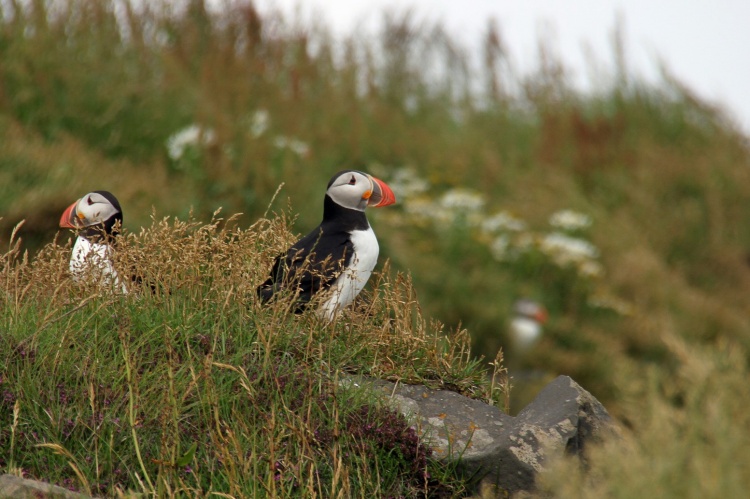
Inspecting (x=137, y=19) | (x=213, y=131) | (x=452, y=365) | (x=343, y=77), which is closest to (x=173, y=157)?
(x=213, y=131)

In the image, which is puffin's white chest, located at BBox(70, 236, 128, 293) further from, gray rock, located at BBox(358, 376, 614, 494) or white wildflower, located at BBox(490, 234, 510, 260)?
white wildflower, located at BBox(490, 234, 510, 260)

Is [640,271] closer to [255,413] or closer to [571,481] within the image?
[255,413]

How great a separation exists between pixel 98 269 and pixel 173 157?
5110mm

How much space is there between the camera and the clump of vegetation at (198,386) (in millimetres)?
3406

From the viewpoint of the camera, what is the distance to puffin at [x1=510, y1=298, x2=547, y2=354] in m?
8.94

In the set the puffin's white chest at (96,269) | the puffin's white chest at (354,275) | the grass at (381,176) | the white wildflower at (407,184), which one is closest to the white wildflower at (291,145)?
the grass at (381,176)

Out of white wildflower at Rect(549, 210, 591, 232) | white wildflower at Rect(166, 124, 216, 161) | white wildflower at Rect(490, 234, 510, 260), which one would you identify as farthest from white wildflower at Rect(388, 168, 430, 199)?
white wildflower at Rect(166, 124, 216, 161)

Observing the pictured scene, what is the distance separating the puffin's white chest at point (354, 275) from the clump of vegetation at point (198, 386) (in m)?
0.11

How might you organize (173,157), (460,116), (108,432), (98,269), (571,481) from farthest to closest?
(460,116) → (173,157) → (98,269) → (108,432) → (571,481)

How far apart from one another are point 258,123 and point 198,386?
648 centimetres

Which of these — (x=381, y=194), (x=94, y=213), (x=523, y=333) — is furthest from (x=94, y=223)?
(x=523, y=333)

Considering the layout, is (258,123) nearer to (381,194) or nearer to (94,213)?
(94,213)

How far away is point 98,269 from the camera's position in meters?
4.06

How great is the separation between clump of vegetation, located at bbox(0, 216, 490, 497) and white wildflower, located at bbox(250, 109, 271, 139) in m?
5.51
